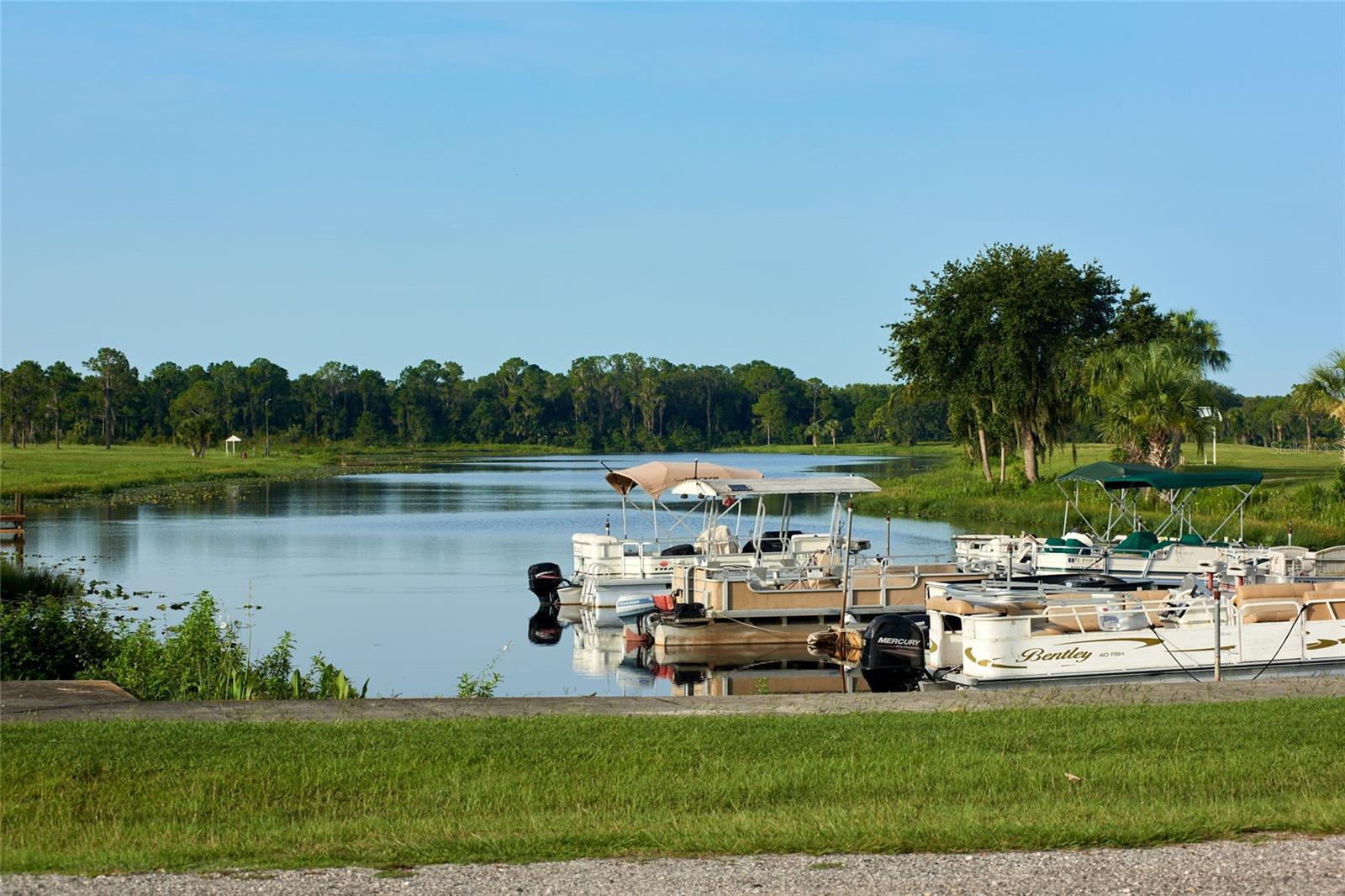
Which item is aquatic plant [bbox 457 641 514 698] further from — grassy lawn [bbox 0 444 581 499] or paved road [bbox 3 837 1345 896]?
grassy lawn [bbox 0 444 581 499]

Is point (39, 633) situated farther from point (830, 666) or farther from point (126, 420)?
point (126, 420)

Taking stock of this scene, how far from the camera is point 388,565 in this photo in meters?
40.6

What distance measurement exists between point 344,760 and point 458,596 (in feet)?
78.0

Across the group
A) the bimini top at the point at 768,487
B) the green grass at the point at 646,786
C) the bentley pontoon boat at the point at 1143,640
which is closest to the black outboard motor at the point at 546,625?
the bimini top at the point at 768,487

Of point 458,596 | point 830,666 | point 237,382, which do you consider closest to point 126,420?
point 237,382

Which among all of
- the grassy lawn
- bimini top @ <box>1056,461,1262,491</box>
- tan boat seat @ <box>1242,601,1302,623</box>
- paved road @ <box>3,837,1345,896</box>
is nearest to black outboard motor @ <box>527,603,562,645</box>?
bimini top @ <box>1056,461,1262,491</box>

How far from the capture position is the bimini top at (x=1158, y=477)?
31375mm

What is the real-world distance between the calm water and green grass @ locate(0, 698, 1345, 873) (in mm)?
10215

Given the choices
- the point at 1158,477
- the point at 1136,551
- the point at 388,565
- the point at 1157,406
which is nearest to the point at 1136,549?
the point at 1136,551

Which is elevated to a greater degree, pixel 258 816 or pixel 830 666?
pixel 258 816

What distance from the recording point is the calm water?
80.9 feet

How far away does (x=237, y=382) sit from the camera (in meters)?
183

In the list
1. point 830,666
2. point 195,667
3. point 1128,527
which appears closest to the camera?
point 195,667

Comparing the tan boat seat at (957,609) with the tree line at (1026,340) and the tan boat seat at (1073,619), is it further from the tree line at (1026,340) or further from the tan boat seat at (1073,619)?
the tree line at (1026,340)
